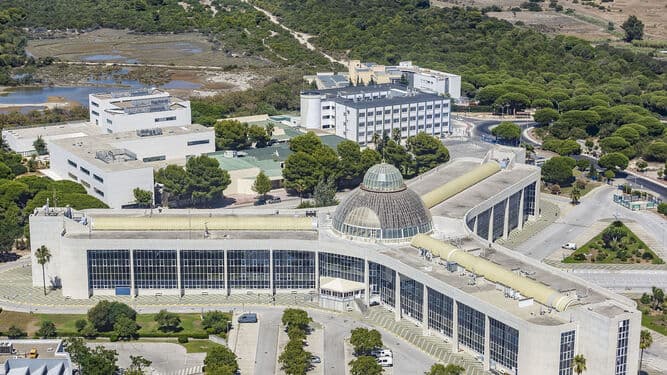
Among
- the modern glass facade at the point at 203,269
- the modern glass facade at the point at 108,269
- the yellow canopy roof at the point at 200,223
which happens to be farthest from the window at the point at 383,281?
the modern glass facade at the point at 108,269

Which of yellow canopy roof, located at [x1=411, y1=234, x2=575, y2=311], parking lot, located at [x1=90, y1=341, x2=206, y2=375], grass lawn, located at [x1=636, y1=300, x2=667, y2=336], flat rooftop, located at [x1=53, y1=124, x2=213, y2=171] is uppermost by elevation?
flat rooftop, located at [x1=53, y1=124, x2=213, y2=171]

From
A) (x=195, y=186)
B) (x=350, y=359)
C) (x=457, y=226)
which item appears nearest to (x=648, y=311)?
(x=457, y=226)

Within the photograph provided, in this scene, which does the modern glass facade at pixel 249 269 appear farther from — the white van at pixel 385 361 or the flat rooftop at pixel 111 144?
the flat rooftop at pixel 111 144

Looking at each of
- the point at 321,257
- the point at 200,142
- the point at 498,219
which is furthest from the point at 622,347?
the point at 200,142

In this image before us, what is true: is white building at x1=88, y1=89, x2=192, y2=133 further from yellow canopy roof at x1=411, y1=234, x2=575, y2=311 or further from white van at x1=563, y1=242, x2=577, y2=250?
yellow canopy roof at x1=411, y1=234, x2=575, y2=311

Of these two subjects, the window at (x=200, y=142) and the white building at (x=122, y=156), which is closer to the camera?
the white building at (x=122, y=156)

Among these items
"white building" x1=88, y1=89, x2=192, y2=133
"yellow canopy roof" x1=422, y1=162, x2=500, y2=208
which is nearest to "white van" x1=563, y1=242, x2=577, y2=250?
"yellow canopy roof" x1=422, y1=162, x2=500, y2=208

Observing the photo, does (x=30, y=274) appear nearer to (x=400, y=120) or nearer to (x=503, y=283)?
(x=503, y=283)
